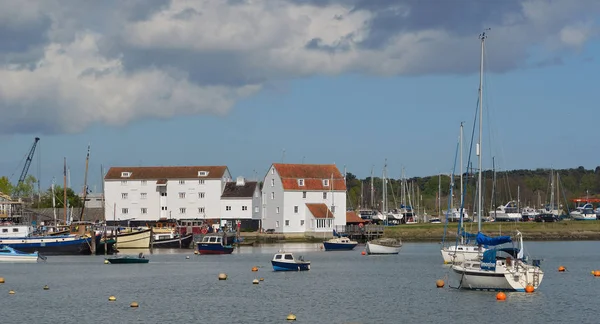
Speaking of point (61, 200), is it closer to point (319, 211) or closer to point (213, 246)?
point (319, 211)

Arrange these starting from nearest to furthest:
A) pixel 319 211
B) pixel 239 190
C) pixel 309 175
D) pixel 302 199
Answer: pixel 319 211, pixel 302 199, pixel 309 175, pixel 239 190

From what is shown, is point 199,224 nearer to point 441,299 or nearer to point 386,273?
point 386,273

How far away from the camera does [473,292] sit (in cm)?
6094

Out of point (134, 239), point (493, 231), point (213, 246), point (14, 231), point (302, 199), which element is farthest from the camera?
point (302, 199)

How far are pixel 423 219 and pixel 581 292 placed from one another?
125602 millimetres

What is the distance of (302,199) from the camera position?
149500 millimetres

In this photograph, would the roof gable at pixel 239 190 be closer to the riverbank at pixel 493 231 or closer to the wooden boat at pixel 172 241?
the riverbank at pixel 493 231

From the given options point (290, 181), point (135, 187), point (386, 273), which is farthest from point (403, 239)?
point (386, 273)

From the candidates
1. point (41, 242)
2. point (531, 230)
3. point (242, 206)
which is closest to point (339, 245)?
point (41, 242)

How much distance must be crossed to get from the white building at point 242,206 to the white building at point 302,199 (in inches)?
180

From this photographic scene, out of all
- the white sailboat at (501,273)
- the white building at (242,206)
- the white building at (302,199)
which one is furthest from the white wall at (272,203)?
the white sailboat at (501,273)

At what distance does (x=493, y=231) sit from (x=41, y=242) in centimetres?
6488

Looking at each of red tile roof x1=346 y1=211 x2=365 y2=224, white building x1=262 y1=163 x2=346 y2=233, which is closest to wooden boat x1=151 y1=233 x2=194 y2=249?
white building x1=262 y1=163 x2=346 y2=233

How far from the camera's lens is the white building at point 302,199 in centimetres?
14875
